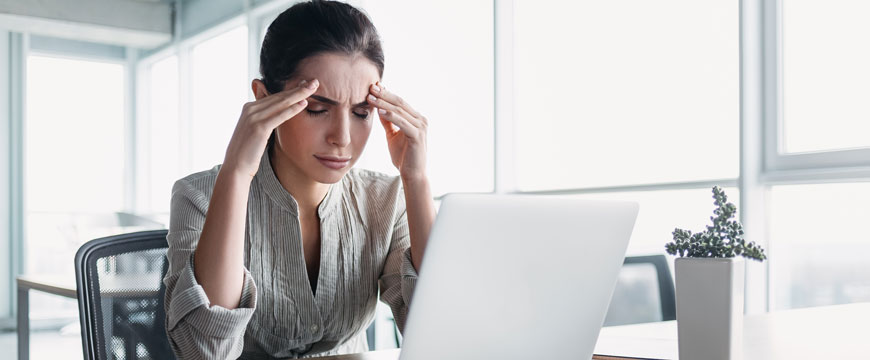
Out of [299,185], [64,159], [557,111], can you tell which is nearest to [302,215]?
[299,185]

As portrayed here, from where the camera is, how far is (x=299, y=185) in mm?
1561

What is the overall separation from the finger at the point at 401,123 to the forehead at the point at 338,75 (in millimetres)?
62

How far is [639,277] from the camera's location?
6.68 ft

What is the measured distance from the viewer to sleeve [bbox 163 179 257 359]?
1.26 m

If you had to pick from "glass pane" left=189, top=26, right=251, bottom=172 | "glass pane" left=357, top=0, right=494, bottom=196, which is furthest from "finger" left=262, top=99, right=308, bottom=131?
"glass pane" left=189, top=26, right=251, bottom=172

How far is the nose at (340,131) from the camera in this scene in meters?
1.44

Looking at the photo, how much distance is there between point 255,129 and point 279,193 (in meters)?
0.21

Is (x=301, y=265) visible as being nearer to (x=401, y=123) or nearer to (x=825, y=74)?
(x=401, y=123)

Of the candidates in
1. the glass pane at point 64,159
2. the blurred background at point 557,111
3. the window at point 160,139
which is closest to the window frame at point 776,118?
the blurred background at point 557,111

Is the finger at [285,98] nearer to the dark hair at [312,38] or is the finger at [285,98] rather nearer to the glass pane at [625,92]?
the dark hair at [312,38]

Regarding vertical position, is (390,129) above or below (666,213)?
above

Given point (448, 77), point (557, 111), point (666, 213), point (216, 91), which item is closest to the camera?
point (666, 213)

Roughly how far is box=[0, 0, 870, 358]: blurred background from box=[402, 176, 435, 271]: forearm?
1.36m

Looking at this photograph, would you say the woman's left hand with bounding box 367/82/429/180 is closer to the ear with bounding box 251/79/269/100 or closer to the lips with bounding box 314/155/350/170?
the lips with bounding box 314/155/350/170
